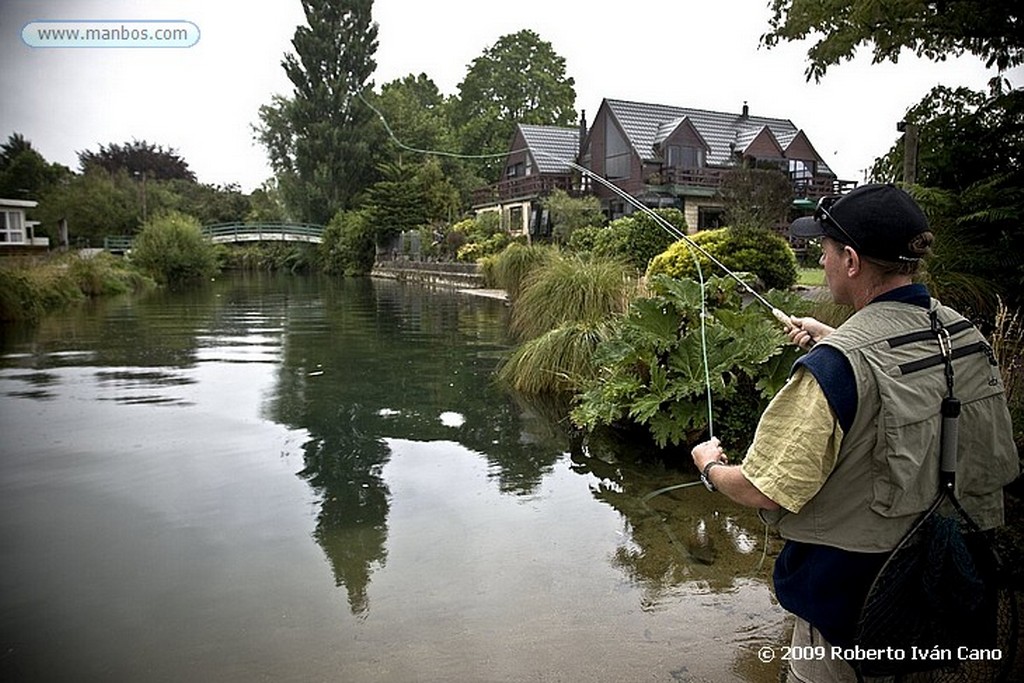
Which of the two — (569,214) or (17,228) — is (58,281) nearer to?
(17,228)

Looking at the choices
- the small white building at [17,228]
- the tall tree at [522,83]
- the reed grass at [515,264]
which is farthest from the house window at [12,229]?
the tall tree at [522,83]

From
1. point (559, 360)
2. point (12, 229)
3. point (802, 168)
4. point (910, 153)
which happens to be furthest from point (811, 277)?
point (12, 229)

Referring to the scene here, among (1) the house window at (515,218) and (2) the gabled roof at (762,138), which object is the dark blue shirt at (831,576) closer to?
(2) the gabled roof at (762,138)

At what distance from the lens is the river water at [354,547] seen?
3.03 meters

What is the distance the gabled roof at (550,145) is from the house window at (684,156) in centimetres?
540

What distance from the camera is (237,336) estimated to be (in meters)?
13.8

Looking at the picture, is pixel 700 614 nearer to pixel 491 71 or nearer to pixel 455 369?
pixel 455 369

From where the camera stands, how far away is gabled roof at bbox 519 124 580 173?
1360 inches

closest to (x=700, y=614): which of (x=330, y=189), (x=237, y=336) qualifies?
(x=237, y=336)

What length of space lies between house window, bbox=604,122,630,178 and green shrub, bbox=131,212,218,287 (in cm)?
1791

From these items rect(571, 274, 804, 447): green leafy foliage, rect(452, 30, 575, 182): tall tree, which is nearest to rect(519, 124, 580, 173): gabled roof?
rect(452, 30, 575, 182): tall tree

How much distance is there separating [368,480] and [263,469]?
0.90 meters

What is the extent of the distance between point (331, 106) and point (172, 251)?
16.9 meters

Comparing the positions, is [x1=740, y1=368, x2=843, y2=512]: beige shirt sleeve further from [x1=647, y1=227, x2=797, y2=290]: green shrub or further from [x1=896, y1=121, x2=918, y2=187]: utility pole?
[x1=647, y1=227, x2=797, y2=290]: green shrub
